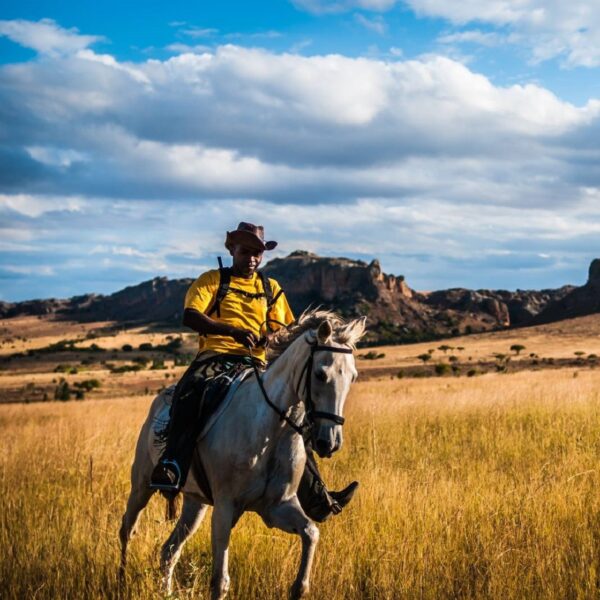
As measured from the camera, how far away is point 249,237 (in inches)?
232

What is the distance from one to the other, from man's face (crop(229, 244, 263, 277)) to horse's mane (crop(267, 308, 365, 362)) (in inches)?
32.4

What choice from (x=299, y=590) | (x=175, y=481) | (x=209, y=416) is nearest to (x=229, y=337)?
(x=209, y=416)

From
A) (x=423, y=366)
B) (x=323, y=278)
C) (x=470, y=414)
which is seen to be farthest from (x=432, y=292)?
(x=470, y=414)

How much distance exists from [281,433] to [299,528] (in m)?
0.65

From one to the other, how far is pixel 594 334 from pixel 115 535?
86.2m

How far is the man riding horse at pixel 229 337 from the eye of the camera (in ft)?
17.3

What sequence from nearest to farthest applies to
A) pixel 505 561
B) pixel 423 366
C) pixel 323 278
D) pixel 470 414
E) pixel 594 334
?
1. pixel 505 561
2. pixel 470 414
3. pixel 423 366
4. pixel 594 334
5. pixel 323 278

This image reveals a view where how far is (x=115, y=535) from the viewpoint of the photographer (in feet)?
22.1

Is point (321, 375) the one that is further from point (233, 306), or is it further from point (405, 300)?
point (405, 300)

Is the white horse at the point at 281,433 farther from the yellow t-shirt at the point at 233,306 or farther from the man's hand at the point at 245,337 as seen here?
the yellow t-shirt at the point at 233,306

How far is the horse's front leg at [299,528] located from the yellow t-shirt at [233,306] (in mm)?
1385

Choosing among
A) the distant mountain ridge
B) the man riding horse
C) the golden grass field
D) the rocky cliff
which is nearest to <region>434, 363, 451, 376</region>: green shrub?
the golden grass field

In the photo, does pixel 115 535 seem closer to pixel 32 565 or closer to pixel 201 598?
pixel 32 565

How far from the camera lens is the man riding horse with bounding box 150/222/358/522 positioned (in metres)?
5.26
